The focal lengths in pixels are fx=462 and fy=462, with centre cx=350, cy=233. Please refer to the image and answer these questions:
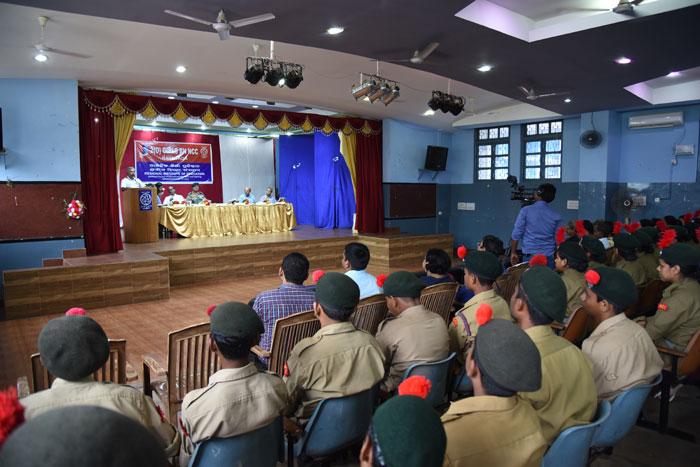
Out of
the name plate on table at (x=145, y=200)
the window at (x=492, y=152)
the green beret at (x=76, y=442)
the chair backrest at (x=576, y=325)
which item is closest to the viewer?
the green beret at (x=76, y=442)

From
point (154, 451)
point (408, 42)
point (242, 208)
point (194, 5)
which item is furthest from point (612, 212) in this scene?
point (154, 451)

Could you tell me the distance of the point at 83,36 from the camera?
17.2 ft

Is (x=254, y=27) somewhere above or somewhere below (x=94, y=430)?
above

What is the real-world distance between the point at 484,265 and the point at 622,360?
952mm

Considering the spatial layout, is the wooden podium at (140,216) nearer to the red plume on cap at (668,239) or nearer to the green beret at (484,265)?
the green beret at (484,265)

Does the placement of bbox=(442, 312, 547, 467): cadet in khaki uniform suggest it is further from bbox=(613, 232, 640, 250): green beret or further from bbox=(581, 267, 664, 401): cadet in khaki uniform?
bbox=(613, 232, 640, 250): green beret

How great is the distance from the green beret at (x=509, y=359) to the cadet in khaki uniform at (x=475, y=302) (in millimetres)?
1358

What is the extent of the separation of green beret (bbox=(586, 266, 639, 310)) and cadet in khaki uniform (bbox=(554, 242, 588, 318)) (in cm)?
110

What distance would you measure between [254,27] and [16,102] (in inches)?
164

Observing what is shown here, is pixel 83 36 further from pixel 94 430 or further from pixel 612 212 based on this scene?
pixel 612 212

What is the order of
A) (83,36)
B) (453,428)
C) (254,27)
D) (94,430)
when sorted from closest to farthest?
(94,430) < (453,428) < (254,27) < (83,36)

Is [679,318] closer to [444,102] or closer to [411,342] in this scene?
[411,342]

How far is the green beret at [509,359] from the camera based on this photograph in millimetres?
1266

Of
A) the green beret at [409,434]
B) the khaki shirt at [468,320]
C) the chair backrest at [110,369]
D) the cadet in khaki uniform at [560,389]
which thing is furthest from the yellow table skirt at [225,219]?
the green beret at [409,434]
